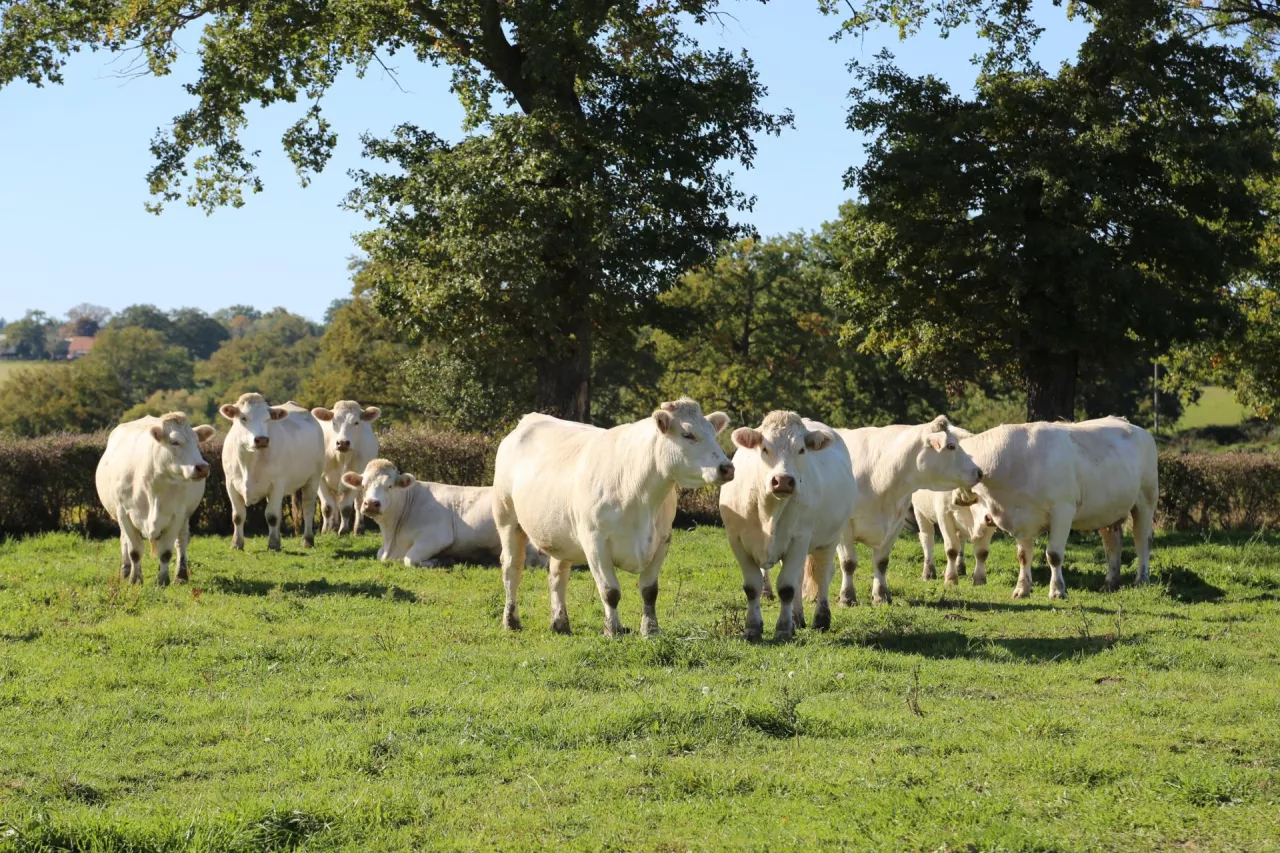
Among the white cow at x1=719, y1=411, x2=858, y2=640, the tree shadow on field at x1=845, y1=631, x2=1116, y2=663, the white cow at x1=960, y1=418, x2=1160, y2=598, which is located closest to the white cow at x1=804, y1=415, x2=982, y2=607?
the white cow at x1=960, y1=418, x2=1160, y2=598

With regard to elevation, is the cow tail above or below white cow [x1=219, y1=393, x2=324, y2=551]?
below

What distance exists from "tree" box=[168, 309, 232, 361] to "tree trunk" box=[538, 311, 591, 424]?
154 metres

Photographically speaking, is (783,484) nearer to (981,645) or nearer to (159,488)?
(981,645)

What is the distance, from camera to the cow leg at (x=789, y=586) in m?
12.5

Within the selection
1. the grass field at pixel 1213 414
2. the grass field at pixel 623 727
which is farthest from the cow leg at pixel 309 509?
the grass field at pixel 1213 414

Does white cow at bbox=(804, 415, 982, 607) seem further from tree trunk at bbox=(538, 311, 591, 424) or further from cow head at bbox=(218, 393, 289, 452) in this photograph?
tree trunk at bbox=(538, 311, 591, 424)

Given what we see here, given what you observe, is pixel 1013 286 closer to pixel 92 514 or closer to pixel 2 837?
pixel 92 514

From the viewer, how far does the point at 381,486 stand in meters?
19.3

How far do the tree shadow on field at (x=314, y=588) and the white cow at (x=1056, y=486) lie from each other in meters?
6.64

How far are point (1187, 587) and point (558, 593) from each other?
828cm

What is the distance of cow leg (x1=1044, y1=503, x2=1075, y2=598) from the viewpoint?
16.3 meters

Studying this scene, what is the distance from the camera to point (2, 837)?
263 inches

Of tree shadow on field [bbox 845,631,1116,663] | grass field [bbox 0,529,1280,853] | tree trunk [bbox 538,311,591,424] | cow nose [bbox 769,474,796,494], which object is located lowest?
grass field [bbox 0,529,1280,853]

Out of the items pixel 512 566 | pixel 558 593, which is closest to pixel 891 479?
pixel 558 593
